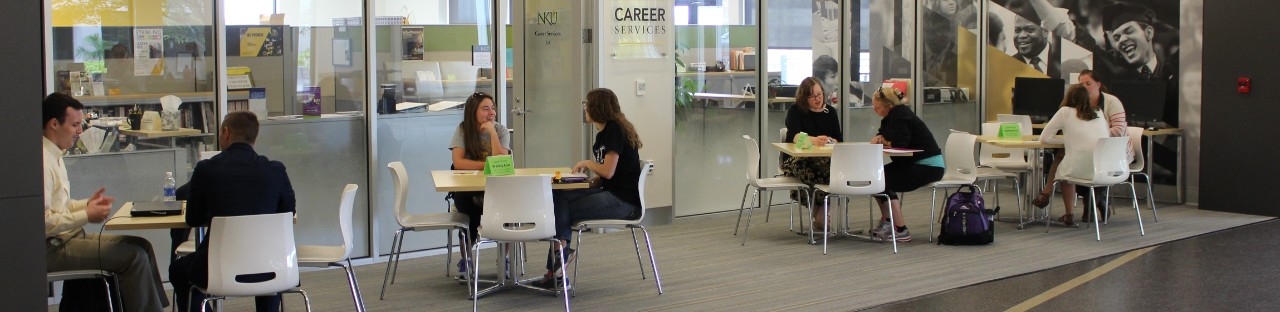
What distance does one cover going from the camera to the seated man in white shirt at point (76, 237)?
526cm

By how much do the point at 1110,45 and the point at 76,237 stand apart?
29.5ft

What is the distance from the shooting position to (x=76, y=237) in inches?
216

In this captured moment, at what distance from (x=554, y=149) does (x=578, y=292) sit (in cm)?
268

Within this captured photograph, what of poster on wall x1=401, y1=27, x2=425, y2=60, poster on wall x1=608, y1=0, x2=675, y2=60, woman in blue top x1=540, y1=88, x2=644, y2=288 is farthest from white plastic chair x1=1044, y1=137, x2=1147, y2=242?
poster on wall x1=401, y1=27, x2=425, y2=60

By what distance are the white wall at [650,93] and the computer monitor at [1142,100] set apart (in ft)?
13.2

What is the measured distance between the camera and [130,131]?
7172 mm

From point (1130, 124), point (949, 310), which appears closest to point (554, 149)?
point (949, 310)

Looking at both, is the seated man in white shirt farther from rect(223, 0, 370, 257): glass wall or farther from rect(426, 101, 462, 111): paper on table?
rect(426, 101, 462, 111): paper on table

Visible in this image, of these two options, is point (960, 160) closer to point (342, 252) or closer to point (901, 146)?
point (901, 146)

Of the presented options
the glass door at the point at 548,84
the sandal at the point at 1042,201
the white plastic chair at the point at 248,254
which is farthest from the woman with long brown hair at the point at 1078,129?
the white plastic chair at the point at 248,254

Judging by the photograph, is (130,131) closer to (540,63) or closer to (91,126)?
(91,126)

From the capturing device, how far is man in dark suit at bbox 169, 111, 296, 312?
5.21 meters

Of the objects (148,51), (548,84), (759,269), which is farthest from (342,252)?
(548,84)

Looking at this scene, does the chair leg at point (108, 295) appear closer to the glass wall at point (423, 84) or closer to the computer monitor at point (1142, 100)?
the glass wall at point (423, 84)
